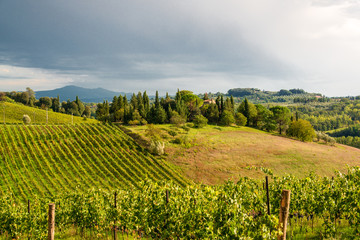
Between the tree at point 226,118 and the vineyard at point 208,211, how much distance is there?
80.2 m

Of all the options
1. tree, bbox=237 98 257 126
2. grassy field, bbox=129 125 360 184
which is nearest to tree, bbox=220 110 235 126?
tree, bbox=237 98 257 126

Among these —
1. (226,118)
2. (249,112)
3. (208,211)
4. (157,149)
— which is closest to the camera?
(208,211)

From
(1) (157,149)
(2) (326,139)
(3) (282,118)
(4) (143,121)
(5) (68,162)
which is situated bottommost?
(5) (68,162)

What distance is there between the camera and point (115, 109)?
97.3 m

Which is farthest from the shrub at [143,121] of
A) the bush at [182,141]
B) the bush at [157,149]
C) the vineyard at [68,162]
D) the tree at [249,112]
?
the tree at [249,112]

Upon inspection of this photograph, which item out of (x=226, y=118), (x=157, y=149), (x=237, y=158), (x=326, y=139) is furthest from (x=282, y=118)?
(x=157, y=149)

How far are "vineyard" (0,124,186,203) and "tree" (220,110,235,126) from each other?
5167 cm

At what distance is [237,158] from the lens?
53781 millimetres

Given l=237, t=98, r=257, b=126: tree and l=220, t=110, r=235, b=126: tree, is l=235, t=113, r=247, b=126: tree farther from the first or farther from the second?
l=237, t=98, r=257, b=126: tree

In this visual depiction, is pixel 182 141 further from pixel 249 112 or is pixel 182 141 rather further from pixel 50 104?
pixel 50 104

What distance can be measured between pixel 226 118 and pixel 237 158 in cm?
4268

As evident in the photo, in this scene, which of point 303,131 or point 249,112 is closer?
point 303,131

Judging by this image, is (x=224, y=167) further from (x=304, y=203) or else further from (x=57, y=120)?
(x=57, y=120)

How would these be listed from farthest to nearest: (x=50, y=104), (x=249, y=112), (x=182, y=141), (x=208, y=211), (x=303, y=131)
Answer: (x=50, y=104), (x=249, y=112), (x=303, y=131), (x=182, y=141), (x=208, y=211)
